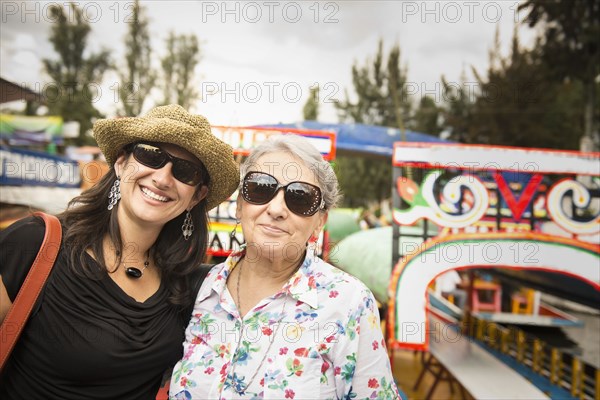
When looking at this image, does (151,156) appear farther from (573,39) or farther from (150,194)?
(573,39)

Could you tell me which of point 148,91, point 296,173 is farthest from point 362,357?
point 148,91

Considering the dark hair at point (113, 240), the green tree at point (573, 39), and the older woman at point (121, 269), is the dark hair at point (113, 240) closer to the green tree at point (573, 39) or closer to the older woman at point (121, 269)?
the older woman at point (121, 269)

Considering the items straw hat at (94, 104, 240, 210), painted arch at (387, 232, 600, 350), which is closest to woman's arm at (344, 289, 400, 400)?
straw hat at (94, 104, 240, 210)

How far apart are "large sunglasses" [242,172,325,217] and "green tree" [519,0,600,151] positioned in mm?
10633

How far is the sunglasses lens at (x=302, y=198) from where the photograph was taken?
5.31 ft

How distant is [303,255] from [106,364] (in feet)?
2.93

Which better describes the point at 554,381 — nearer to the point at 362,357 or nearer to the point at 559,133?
the point at 362,357

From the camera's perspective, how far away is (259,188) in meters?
1.65

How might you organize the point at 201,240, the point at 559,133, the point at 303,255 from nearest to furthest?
the point at 303,255 → the point at 201,240 → the point at 559,133

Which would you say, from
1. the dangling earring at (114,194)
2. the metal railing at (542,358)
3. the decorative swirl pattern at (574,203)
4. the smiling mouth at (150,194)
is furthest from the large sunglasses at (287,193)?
the metal railing at (542,358)

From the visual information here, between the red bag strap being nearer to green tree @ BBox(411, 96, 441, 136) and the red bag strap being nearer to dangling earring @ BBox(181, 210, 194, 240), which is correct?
dangling earring @ BBox(181, 210, 194, 240)

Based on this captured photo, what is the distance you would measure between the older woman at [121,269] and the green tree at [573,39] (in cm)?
1092

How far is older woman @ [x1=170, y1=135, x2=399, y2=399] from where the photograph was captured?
1457mm

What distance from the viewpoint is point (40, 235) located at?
1528mm
